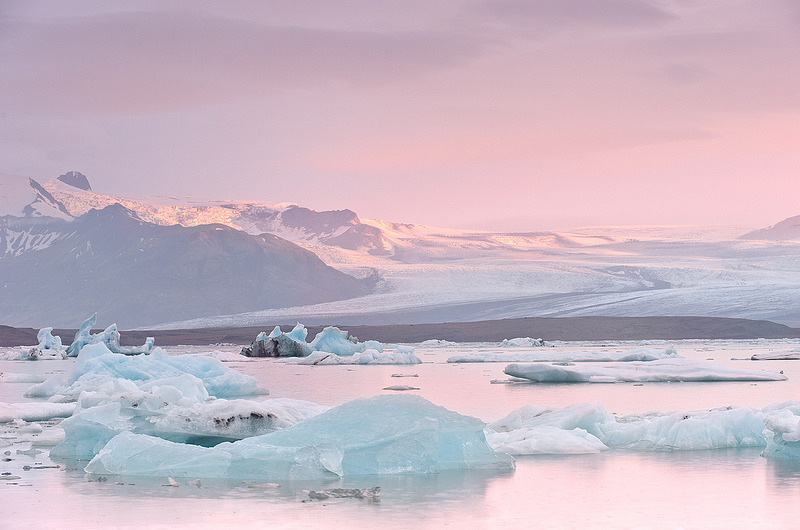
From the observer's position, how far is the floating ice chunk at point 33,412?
11.6 m

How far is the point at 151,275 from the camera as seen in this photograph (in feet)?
400

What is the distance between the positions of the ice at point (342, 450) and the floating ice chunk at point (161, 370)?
275 inches

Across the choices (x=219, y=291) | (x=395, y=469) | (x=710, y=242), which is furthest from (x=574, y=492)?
(x=219, y=291)

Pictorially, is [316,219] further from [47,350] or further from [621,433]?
[621,433]

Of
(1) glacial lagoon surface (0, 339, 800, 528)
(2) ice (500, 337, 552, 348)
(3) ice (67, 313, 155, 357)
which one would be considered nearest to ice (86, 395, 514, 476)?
(1) glacial lagoon surface (0, 339, 800, 528)

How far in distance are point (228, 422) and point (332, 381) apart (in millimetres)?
11122

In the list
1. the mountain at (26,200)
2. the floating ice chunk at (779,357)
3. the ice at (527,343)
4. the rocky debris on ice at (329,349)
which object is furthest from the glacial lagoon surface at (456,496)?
the mountain at (26,200)

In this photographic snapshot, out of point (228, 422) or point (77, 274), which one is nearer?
point (228, 422)

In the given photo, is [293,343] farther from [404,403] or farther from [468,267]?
[468,267]

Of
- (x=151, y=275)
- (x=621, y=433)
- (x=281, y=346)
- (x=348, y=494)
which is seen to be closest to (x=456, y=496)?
(x=348, y=494)

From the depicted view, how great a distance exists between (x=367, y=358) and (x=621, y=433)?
1957cm

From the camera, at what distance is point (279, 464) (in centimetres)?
702

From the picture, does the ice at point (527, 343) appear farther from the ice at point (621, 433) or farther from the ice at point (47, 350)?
the ice at point (621, 433)

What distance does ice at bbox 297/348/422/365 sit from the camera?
27.5 metres
